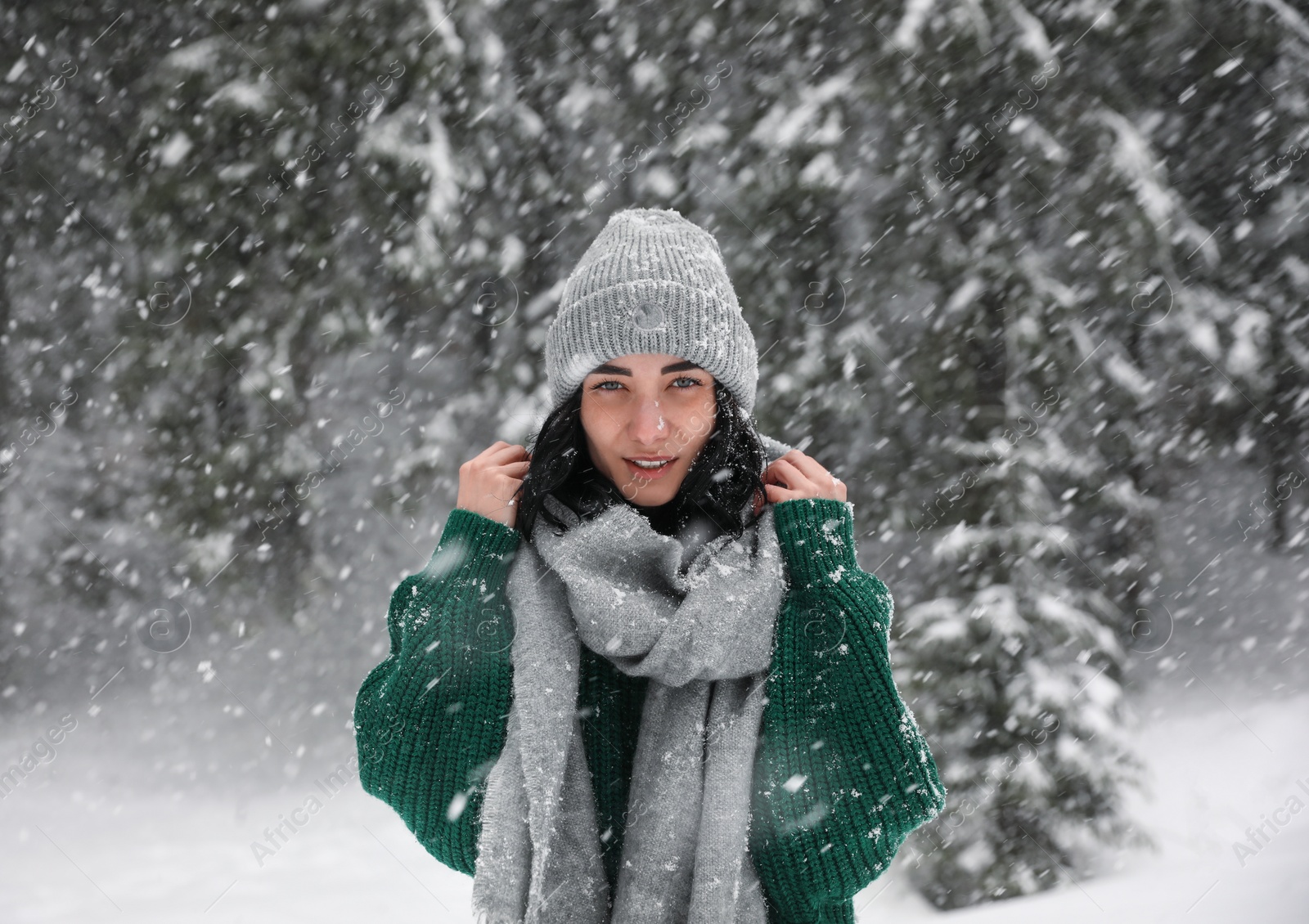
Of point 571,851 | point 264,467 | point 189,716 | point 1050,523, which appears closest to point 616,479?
point 571,851

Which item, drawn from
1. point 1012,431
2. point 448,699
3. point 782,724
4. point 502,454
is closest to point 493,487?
point 502,454

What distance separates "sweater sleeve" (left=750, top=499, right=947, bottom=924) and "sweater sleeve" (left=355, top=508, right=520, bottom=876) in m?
0.55

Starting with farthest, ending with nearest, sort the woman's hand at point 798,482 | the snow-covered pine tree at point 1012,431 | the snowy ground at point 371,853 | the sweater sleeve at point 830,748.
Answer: the snow-covered pine tree at point 1012,431 → the snowy ground at point 371,853 → the woman's hand at point 798,482 → the sweater sleeve at point 830,748

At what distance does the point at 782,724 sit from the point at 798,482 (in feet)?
1.61

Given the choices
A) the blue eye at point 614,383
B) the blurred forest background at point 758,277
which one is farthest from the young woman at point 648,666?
the blurred forest background at point 758,277

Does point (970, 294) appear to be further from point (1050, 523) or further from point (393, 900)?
point (393, 900)

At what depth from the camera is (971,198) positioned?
5.67 metres

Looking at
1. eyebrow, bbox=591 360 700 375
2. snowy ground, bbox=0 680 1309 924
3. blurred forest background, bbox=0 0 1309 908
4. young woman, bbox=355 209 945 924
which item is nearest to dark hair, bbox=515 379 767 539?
young woman, bbox=355 209 945 924

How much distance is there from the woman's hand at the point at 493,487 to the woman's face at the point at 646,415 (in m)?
0.20

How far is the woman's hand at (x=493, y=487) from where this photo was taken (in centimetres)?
168

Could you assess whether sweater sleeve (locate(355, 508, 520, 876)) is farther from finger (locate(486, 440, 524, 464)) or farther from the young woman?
finger (locate(486, 440, 524, 464))

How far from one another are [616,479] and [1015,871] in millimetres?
4215

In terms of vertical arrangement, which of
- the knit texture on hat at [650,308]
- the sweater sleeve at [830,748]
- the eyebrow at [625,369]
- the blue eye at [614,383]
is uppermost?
the knit texture on hat at [650,308]

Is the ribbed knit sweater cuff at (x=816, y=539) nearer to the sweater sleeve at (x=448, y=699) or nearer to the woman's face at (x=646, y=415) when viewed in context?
the woman's face at (x=646, y=415)
